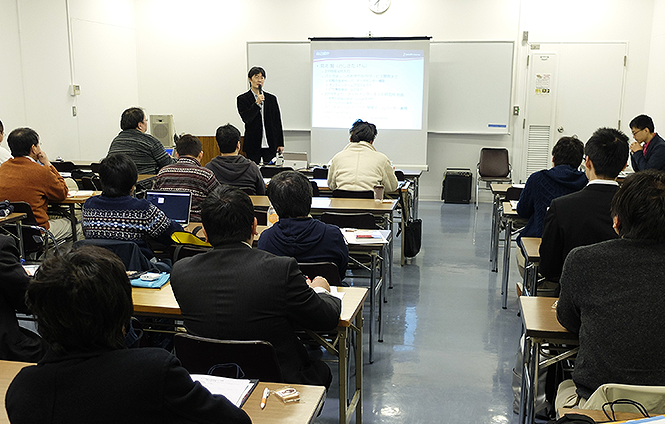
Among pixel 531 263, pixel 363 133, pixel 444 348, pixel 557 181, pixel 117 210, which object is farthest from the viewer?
pixel 363 133

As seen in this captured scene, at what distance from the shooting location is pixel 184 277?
1.99 metres

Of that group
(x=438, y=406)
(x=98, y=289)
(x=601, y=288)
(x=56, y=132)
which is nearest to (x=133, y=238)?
(x=438, y=406)

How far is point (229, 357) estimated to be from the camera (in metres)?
1.85

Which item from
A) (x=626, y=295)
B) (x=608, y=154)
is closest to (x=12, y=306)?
(x=626, y=295)

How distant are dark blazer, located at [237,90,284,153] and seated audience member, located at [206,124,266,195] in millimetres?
2561

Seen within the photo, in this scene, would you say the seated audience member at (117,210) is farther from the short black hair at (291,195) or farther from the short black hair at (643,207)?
the short black hair at (643,207)

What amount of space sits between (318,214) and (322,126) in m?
4.72

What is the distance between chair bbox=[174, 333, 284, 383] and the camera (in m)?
1.81

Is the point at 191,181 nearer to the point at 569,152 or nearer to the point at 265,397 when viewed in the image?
the point at 569,152

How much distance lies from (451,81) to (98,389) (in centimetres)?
847

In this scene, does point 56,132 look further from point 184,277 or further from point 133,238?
point 184,277

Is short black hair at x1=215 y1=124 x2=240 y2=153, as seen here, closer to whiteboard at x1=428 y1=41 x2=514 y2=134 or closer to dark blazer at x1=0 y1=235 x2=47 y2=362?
dark blazer at x1=0 y1=235 x2=47 y2=362

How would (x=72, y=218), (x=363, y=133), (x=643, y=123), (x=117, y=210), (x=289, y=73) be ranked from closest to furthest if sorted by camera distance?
(x=117, y=210), (x=72, y=218), (x=363, y=133), (x=643, y=123), (x=289, y=73)

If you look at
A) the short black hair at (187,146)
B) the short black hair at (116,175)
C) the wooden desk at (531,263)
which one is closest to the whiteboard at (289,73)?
the short black hair at (187,146)
